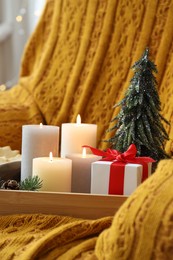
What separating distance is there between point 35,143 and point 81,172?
144mm

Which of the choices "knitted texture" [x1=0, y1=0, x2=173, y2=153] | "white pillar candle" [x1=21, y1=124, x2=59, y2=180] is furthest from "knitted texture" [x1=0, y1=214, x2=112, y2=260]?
"knitted texture" [x1=0, y1=0, x2=173, y2=153]

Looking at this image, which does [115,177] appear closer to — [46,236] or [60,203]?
[60,203]

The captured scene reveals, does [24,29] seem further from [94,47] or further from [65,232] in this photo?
[65,232]

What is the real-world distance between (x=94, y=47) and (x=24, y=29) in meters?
0.91

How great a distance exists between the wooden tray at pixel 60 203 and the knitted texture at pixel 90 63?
0.71m

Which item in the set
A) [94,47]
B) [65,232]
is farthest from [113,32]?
[65,232]

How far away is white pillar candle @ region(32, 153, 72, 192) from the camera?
52.8 inches

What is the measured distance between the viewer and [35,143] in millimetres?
1475

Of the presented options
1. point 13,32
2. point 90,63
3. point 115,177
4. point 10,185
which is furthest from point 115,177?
point 13,32

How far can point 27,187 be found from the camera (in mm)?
1334

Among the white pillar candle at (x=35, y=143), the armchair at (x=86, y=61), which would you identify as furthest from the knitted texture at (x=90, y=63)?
the white pillar candle at (x=35, y=143)

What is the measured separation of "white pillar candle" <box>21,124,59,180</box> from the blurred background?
4.97 ft

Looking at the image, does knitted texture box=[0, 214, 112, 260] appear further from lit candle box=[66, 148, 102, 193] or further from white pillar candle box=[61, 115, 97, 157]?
white pillar candle box=[61, 115, 97, 157]

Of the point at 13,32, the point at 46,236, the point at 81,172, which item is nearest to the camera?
the point at 46,236
